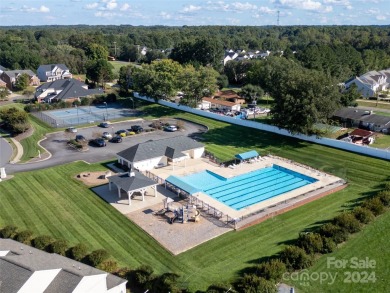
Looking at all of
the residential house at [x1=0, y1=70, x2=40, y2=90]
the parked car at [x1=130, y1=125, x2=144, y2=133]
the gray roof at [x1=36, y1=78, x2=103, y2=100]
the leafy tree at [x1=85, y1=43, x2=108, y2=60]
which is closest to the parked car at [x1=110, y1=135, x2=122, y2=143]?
the parked car at [x1=130, y1=125, x2=144, y2=133]

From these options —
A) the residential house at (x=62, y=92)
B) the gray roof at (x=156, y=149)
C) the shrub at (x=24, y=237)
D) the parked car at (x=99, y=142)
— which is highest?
the residential house at (x=62, y=92)

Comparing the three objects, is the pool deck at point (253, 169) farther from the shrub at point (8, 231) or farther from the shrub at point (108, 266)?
the shrub at point (8, 231)

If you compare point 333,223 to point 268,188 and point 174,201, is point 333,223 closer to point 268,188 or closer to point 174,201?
point 268,188

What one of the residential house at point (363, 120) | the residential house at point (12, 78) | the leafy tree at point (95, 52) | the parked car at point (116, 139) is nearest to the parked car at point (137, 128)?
the parked car at point (116, 139)

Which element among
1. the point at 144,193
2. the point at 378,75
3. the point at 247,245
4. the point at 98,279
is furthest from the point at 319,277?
the point at 378,75

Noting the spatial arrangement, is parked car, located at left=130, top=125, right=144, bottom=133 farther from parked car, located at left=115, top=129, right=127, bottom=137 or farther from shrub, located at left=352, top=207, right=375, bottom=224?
shrub, located at left=352, top=207, right=375, bottom=224

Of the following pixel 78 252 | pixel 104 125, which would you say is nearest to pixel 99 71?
→ pixel 104 125
